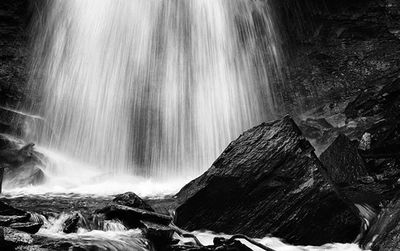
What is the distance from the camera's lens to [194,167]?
19.3m

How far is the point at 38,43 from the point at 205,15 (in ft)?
33.4

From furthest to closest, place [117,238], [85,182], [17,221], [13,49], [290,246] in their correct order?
[13,49] < [85,182] < [290,246] < [117,238] < [17,221]

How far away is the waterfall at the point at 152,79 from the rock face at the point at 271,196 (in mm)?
8257

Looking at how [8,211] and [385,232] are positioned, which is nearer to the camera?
[8,211]

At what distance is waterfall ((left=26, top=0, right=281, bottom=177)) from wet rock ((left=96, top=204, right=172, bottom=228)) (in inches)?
394

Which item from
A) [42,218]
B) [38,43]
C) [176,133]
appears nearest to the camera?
[42,218]

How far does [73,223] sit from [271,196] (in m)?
4.57

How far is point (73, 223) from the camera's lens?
28.1 feet

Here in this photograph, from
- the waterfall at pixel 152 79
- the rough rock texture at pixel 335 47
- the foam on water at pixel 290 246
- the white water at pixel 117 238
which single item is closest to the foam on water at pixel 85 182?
the waterfall at pixel 152 79

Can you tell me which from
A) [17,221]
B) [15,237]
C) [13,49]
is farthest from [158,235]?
[13,49]

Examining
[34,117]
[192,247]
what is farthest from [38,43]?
[192,247]

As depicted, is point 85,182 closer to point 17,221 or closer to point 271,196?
point 271,196

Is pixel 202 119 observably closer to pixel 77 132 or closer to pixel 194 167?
pixel 194 167

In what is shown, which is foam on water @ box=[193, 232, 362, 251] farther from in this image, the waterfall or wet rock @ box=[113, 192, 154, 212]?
the waterfall
